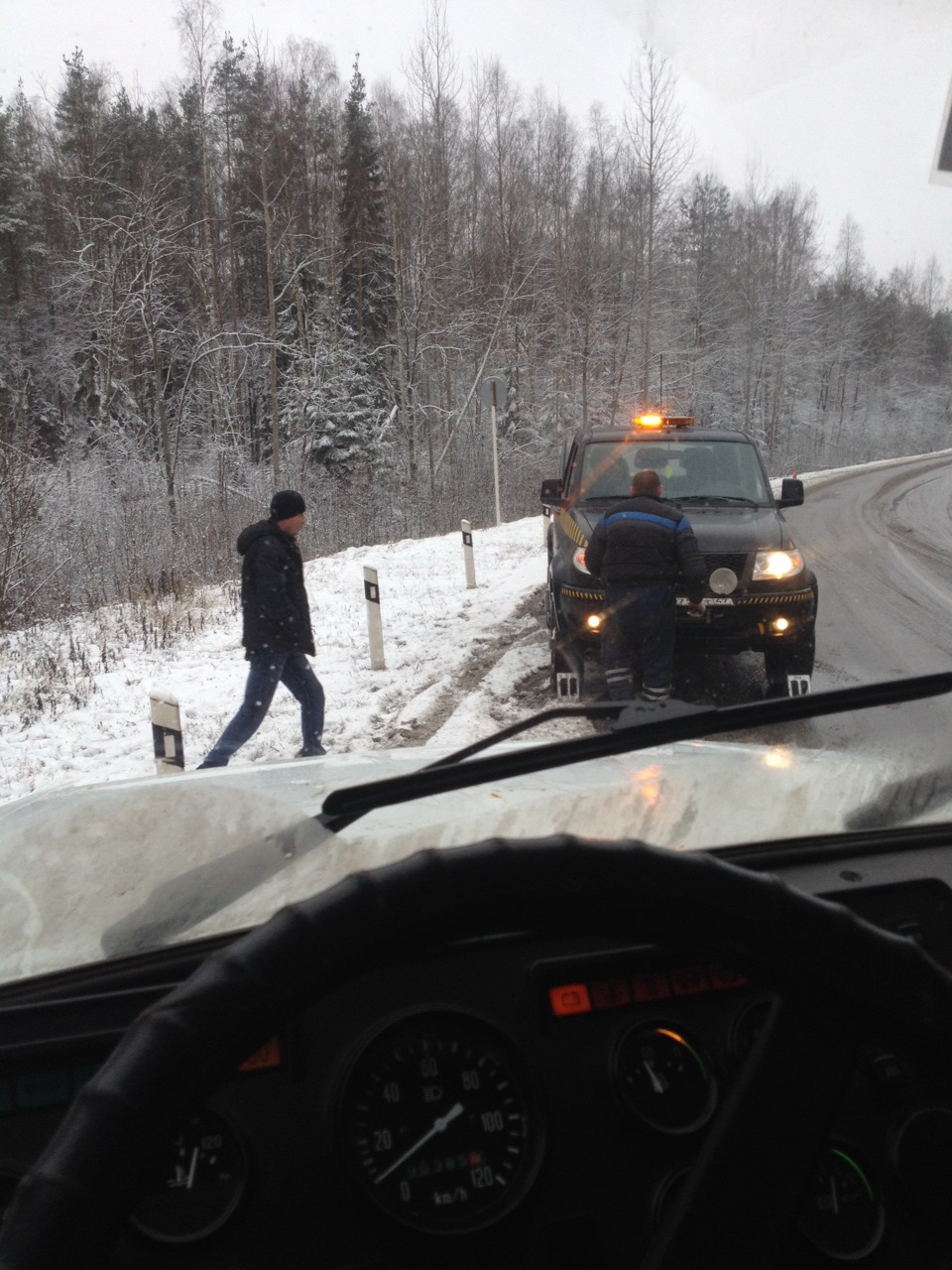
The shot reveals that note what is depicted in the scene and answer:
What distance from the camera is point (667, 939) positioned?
113 centimetres

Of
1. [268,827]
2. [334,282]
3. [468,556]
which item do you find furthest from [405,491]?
[268,827]

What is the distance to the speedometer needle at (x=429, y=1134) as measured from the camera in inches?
60.2

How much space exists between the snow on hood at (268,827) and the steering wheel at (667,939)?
710mm

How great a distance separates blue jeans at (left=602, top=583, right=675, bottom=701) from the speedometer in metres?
5.42

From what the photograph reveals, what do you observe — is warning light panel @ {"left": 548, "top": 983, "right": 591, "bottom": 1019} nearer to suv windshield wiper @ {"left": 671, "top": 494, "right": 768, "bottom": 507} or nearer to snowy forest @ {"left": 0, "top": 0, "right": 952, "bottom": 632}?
suv windshield wiper @ {"left": 671, "top": 494, "right": 768, "bottom": 507}

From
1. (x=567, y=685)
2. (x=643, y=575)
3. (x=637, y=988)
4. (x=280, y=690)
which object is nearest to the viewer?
(x=637, y=988)

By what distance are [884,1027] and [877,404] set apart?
77426mm

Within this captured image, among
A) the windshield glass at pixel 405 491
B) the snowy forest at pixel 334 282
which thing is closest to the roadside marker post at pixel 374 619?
the windshield glass at pixel 405 491

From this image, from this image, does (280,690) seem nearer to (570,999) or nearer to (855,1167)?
(570,999)

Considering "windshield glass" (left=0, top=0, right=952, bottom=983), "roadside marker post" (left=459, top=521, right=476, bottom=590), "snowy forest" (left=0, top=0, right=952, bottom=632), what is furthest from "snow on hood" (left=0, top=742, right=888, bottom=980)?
"snowy forest" (left=0, top=0, right=952, bottom=632)

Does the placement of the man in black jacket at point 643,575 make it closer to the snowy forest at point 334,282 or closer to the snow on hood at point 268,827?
the snow on hood at point 268,827

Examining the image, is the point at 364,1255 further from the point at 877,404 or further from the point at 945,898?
the point at 877,404

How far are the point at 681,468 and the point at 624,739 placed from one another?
766 centimetres

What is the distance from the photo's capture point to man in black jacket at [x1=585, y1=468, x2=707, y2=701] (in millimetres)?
6934
